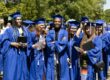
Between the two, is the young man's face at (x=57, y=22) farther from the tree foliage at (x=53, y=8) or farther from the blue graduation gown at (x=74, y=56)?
the tree foliage at (x=53, y=8)

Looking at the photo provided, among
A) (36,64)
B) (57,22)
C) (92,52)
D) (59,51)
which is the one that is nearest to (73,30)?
(57,22)

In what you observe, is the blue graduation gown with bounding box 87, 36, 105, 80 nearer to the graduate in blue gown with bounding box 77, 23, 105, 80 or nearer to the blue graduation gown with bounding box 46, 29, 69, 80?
the graduate in blue gown with bounding box 77, 23, 105, 80

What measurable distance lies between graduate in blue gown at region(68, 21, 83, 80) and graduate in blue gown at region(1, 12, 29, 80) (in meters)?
1.20

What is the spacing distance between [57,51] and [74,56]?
1.56ft

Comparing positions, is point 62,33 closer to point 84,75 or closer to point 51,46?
point 51,46

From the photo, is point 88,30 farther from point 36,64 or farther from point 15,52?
point 36,64

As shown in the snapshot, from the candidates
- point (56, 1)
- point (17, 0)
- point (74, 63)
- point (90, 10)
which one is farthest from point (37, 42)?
point (90, 10)

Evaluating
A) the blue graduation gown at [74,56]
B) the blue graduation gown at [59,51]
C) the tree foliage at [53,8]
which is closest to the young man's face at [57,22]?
the blue graduation gown at [59,51]

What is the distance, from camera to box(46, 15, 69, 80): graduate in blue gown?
12.9m

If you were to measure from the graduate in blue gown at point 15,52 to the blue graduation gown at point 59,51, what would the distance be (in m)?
0.66

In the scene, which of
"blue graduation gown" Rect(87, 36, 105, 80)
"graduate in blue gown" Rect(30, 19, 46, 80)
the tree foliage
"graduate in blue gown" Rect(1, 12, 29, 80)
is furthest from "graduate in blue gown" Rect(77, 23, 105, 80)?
the tree foliage

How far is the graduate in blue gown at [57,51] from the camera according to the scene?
1295 centimetres

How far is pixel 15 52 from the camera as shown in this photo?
1285 centimetres

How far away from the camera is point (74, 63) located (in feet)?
43.1
